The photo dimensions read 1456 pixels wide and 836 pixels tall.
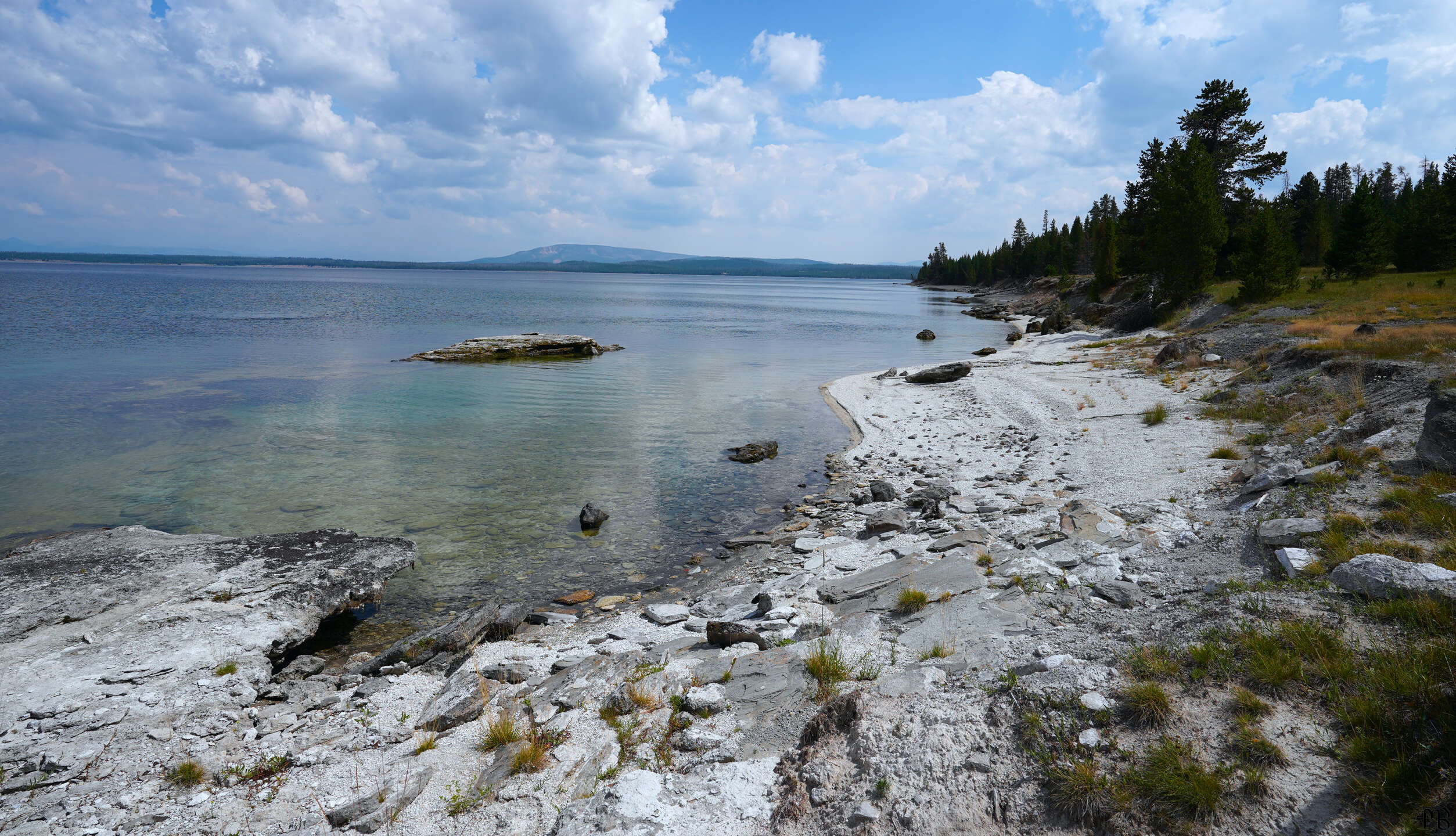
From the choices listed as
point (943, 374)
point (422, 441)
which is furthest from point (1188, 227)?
point (422, 441)

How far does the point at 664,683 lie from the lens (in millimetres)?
7480

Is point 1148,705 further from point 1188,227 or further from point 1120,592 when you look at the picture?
point 1188,227

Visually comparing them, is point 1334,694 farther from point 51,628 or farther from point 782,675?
point 51,628

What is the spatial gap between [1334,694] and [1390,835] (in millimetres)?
1363

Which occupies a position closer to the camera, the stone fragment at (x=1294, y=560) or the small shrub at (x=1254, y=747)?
the small shrub at (x=1254, y=747)

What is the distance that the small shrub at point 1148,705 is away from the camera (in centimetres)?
511

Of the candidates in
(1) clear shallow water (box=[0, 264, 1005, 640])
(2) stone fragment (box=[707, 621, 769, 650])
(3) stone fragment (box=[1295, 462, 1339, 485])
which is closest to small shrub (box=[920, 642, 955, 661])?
(2) stone fragment (box=[707, 621, 769, 650])

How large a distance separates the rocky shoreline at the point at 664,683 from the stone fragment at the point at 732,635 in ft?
0.15

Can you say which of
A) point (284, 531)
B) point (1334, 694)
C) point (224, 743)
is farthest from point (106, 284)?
point (1334, 694)

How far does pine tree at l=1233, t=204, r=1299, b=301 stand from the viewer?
3872 cm

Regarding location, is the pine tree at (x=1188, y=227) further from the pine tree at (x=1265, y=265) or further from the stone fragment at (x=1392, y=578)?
the stone fragment at (x=1392, y=578)

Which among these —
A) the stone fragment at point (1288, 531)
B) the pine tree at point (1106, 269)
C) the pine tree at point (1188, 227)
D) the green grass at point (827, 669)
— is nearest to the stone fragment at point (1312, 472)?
Result: the stone fragment at point (1288, 531)

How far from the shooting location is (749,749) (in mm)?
5980

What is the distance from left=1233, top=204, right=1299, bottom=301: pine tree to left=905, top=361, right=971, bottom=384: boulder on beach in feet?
65.6
